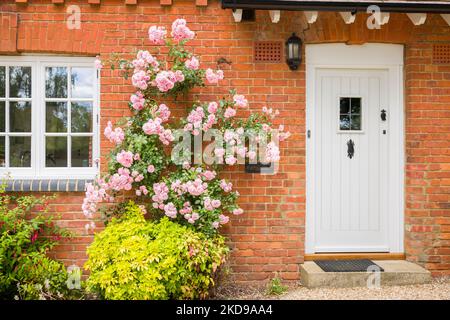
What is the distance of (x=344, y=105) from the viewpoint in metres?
5.61

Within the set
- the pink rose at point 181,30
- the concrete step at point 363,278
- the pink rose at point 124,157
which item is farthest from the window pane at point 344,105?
the pink rose at point 124,157

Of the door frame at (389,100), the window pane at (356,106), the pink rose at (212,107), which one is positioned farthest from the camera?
the window pane at (356,106)

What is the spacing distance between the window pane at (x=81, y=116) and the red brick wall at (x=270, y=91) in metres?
0.28

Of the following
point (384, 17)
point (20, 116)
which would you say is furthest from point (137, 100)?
point (384, 17)

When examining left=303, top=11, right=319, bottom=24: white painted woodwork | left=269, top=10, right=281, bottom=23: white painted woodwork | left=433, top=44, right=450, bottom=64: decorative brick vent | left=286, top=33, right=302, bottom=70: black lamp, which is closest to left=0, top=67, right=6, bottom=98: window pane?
left=269, top=10, right=281, bottom=23: white painted woodwork

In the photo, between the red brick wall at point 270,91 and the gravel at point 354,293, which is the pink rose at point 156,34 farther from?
the gravel at point 354,293

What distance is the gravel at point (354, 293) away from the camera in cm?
472

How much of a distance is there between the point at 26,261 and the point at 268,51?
3452mm

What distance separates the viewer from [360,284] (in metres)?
4.96

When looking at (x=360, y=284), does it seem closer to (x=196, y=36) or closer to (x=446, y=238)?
(x=446, y=238)

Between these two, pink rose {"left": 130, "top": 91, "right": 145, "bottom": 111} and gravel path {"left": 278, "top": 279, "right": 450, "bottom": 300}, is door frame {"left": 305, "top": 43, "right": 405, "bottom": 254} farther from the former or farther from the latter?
pink rose {"left": 130, "top": 91, "right": 145, "bottom": 111}

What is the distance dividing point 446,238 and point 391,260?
2.24 ft

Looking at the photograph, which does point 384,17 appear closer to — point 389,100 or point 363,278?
point 389,100

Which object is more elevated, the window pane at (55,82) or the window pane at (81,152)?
the window pane at (55,82)
